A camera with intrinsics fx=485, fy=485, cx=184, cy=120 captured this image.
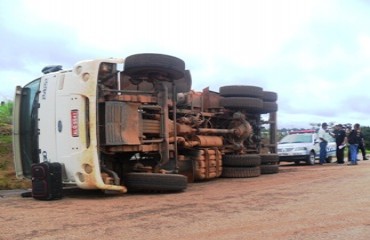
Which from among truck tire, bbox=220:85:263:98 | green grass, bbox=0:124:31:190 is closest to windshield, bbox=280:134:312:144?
truck tire, bbox=220:85:263:98

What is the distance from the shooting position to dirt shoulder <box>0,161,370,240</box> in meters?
5.01

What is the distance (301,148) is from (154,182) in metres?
11.7

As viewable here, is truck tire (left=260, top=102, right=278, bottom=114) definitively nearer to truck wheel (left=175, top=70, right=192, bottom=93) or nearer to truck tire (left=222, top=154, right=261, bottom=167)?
truck tire (left=222, top=154, right=261, bottom=167)

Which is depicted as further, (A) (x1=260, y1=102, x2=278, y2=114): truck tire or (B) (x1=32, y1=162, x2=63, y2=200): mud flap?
(A) (x1=260, y1=102, x2=278, y2=114): truck tire

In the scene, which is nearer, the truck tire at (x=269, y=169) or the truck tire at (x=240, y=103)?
the truck tire at (x=240, y=103)

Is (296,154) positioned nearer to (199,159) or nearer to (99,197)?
(199,159)

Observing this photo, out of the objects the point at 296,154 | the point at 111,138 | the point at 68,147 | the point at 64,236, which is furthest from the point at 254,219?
the point at 296,154

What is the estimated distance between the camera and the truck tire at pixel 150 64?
8.08 meters

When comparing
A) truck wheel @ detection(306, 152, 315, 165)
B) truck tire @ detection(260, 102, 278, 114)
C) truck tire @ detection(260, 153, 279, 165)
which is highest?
Answer: truck tire @ detection(260, 102, 278, 114)

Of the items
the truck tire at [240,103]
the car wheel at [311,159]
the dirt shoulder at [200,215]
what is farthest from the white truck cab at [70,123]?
the car wheel at [311,159]

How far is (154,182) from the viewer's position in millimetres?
8141

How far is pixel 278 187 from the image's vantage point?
9016 mm

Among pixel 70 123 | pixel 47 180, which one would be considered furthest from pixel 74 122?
pixel 47 180

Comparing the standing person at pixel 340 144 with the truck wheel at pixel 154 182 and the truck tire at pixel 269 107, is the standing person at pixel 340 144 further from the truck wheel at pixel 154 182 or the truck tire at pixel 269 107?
the truck wheel at pixel 154 182
